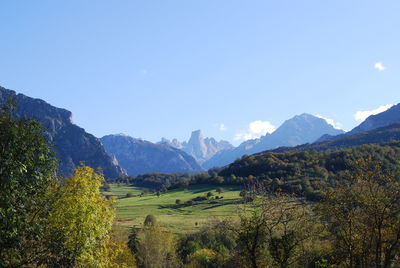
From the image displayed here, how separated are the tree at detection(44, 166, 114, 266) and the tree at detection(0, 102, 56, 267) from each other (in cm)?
210

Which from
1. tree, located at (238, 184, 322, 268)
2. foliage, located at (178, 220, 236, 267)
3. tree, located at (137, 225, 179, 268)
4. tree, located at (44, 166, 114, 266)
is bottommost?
foliage, located at (178, 220, 236, 267)

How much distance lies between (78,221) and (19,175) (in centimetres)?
1197

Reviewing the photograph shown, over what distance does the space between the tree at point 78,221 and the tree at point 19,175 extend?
82.7 inches

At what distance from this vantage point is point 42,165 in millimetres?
23469

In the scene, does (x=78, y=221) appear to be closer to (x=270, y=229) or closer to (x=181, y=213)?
(x=270, y=229)

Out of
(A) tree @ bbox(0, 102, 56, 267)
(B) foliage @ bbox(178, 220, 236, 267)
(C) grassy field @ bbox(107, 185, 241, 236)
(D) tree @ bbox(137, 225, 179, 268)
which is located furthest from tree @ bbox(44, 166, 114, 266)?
(C) grassy field @ bbox(107, 185, 241, 236)

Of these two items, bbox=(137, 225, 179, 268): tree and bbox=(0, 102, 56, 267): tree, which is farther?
bbox=(137, 225, 179, 268): tree

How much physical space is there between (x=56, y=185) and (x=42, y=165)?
27.3 feet

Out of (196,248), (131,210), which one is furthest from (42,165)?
(131,210)

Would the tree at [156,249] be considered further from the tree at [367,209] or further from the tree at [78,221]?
the tree at [367,209]

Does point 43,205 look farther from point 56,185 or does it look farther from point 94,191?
point 94,191

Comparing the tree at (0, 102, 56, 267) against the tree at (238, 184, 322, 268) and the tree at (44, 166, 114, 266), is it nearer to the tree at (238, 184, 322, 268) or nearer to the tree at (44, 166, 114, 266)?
the tree at (44, 166, 114, 266)

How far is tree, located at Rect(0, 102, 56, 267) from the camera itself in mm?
19422

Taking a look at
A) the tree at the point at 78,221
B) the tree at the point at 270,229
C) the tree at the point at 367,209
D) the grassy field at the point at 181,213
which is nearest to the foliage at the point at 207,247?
the grassy field at the point at 181,213
